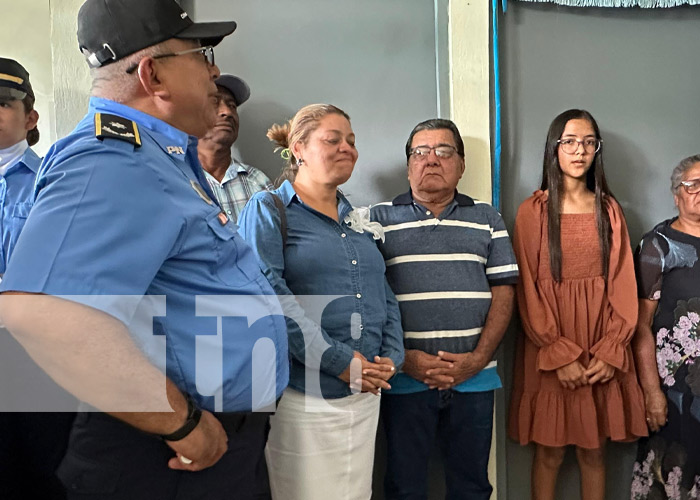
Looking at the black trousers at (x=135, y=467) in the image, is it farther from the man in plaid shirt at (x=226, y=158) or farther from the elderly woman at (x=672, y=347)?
the elderly woman at (x=672, y=347)

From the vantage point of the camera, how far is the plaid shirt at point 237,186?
2250 mm

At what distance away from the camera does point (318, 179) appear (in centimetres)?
188

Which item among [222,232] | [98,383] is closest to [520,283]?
[222,232]

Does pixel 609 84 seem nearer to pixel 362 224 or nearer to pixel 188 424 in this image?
pixel 362 224

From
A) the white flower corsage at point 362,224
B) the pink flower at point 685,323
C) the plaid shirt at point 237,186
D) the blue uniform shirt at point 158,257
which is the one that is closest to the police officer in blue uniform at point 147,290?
the blue uniform shirt at point 158,257

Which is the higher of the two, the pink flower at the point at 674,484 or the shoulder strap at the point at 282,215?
the shoulder strap at the point at 282,215

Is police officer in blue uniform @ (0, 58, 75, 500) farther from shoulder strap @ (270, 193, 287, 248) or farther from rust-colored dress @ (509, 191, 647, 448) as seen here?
rust-colored dress @ (509, 191, 647, 448)

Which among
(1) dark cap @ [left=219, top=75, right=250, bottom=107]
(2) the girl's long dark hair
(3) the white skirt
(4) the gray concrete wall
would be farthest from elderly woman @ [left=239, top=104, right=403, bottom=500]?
(4) the gray concrete wall

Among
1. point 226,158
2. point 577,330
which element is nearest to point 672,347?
point 577,330

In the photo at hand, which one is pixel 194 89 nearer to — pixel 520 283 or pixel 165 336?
pixel 165 336

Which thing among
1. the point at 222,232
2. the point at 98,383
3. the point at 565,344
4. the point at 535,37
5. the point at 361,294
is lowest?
the point at 565,344

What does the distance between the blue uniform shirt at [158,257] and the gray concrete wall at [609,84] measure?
5.45 ft

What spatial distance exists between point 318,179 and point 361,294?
39cm

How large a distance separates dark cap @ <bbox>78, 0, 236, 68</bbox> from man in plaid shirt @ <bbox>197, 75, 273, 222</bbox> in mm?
1148
